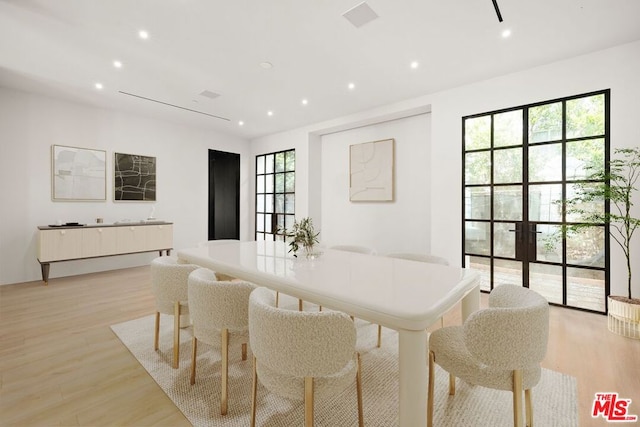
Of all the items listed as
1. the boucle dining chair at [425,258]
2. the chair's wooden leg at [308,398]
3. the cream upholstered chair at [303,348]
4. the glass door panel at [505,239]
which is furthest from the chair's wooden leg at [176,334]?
the glass door panel at [505,239]

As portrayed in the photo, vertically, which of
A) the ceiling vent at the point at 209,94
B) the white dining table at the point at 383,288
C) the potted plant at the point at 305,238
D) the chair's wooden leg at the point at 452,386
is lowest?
the chair's wooden leg at the point at 452,386

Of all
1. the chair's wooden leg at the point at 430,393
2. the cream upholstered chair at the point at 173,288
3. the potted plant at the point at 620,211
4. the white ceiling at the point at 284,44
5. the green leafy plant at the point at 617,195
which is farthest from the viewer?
the green leafy plant at the point at 617,195

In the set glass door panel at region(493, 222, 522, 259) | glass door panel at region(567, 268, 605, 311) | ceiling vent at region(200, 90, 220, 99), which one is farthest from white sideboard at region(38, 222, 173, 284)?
glass door panel at region(567, 268, 605, 311)

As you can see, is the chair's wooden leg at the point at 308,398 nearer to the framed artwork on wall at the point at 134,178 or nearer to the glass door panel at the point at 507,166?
the glass door panel at the point at 507,166

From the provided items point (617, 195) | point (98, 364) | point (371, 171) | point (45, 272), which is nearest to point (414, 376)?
point (98, 364)

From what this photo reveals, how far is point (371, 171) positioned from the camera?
5.54 meters

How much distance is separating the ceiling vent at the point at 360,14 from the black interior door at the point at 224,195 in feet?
16.4

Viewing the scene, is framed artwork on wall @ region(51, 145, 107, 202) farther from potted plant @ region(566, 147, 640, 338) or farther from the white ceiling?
potted plant @ region(566, 147, 640, 338)

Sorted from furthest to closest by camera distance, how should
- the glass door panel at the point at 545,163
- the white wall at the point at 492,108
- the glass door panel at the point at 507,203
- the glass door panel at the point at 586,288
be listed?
the glass door panel at the point at 507,203, the glass door panel at the point at 545,163, the glass door panel at the point at 586,288, the white wall at the point at 492,108

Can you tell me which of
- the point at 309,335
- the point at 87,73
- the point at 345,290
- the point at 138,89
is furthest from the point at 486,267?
the point at 87,73

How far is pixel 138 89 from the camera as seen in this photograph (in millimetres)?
4309

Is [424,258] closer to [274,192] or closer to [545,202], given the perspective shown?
[545,202]

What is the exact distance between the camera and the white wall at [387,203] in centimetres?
491

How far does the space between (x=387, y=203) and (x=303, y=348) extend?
14.5 ft
